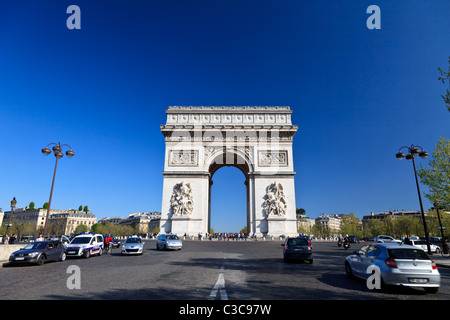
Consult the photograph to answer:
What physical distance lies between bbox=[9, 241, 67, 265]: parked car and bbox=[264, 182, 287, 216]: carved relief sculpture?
85.2ft

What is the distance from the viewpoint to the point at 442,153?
19844mm

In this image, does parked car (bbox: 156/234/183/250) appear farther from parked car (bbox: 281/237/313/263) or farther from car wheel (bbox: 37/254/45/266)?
parked car (bbox: 281/237/313/263)

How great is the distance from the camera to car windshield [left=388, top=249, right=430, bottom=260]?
6.98m

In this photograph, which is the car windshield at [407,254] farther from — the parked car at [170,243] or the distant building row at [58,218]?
the distant building row at [58,218]

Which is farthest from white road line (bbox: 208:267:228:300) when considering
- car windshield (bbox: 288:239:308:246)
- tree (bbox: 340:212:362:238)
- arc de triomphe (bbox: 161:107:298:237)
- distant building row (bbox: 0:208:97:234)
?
distant building row (bbox: 0:208:97:234)

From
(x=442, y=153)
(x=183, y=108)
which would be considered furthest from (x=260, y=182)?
(x=442, y=153)

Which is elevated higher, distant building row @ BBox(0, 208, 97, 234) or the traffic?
distant building row @ BBox(0, 208, 97, 234)

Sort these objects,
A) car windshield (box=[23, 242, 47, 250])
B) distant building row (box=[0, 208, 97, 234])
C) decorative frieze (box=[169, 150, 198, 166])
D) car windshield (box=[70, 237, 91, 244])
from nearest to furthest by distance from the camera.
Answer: car windshield (box=[23, 242, 47, 250]) < car windshield (box=[70, 237, 91, 244]) < decorative frieze (box=[169, 150, 198, 166]) < distant building row (box=[0, 208, 97, 234])

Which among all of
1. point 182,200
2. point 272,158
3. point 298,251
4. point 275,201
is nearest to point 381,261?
point 298,251

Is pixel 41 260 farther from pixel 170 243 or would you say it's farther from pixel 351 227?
pixel 351 227

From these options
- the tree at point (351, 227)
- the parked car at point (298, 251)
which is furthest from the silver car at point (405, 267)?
the tree at point (351, 227)

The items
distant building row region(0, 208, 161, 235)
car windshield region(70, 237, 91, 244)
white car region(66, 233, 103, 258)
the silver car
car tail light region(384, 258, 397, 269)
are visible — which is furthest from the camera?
distant building row region(0, 208, 161, 235)

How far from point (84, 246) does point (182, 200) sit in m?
19.6
